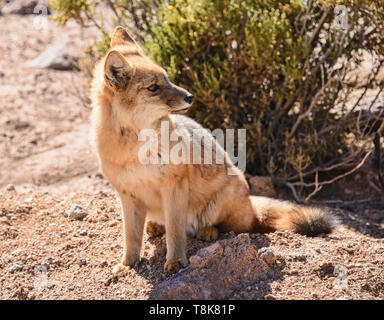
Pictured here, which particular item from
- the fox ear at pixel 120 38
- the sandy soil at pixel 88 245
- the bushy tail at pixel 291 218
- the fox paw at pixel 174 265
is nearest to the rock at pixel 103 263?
the sandy soil at pixel 88 245

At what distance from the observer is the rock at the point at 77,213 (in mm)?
5500

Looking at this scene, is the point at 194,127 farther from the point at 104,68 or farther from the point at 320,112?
the point at 320,112

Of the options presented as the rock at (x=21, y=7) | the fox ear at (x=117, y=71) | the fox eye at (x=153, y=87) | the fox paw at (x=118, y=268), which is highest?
the rock at (x=21, y=7)

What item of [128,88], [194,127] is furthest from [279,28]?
[128,88]

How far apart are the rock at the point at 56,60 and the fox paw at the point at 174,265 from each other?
27.3ft

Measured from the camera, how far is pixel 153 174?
421 centimetres

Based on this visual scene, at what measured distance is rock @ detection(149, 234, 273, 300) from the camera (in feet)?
11.9

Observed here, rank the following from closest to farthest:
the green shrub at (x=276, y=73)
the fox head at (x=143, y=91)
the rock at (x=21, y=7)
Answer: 1. the fox head at (x=143, y=91)
2. the green shrub at (x=276, y=73)
3. the rock at (x=21, y=7)

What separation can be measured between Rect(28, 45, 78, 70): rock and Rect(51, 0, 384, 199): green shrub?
16.9 ft

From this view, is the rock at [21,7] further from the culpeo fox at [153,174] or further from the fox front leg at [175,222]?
the fox front leg at [175,222]

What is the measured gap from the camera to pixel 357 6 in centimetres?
558

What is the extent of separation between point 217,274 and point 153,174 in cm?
105

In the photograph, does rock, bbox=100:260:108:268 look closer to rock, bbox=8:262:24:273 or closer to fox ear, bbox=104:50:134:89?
rock, bbox=8:262:24:273

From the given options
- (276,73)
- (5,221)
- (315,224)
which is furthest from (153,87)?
(276,73)
